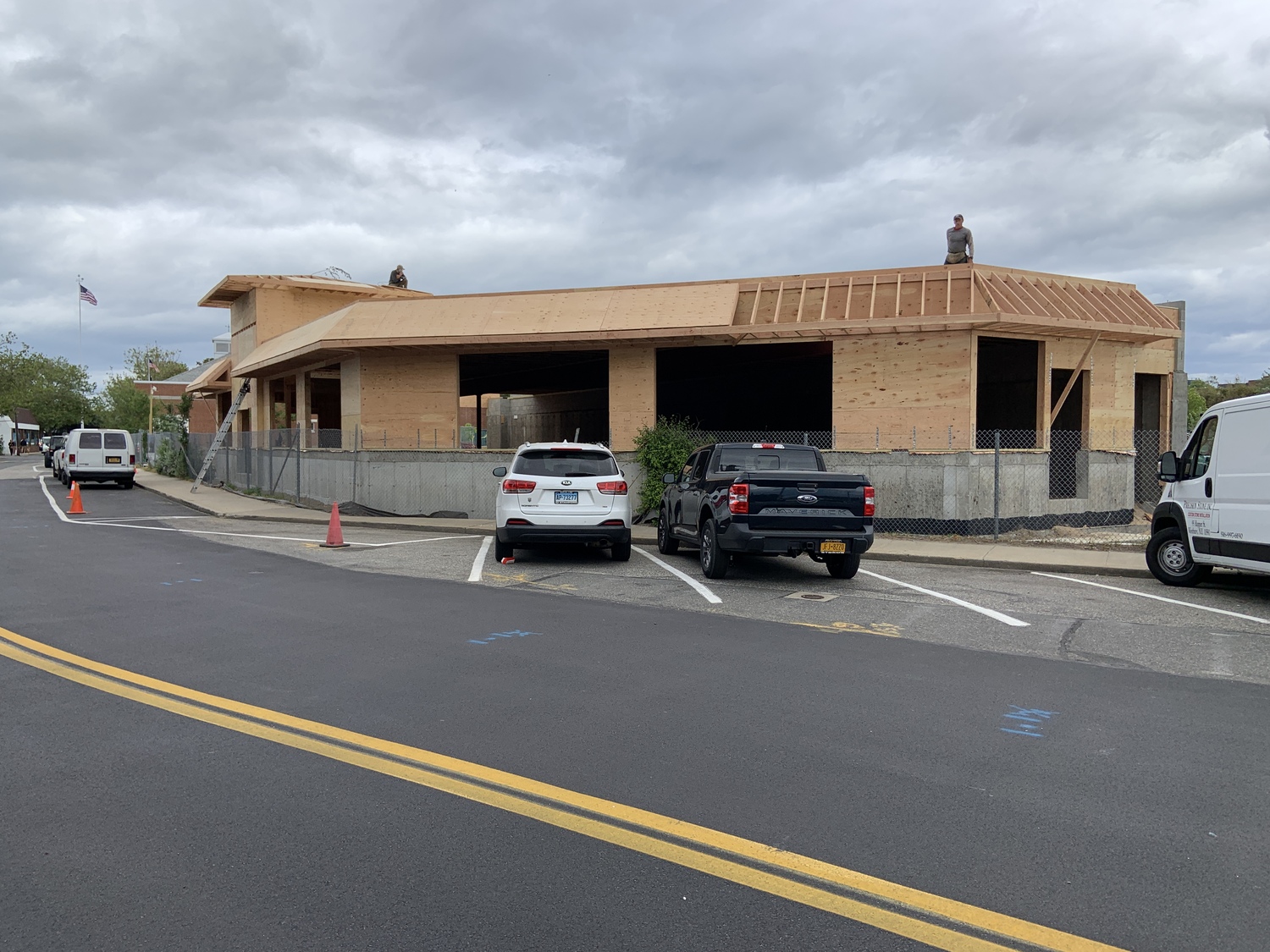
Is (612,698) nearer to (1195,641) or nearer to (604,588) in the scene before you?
(604,588)

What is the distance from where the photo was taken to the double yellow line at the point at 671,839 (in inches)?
127

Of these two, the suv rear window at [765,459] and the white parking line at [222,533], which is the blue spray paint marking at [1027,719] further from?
the white parking line at [222,533]

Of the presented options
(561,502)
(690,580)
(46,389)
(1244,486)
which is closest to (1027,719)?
(690,580)

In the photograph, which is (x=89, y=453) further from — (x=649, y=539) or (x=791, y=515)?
(x=791, y=515)

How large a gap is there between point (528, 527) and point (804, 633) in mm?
5316

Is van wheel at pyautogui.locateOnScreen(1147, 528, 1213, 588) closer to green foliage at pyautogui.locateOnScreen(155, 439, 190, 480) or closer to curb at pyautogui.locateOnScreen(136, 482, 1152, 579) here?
curb at pyautogui.locateOnScreen(136, 482, 1152, 579)

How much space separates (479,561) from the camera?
13.5 metres

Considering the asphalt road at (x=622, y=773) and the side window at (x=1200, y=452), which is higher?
the side window at (x=1200, y=452)

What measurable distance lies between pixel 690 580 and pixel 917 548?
16.8 feet

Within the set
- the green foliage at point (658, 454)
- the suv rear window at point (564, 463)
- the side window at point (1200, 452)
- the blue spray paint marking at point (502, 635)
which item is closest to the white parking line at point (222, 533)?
the suv rear window at point (564, 463)

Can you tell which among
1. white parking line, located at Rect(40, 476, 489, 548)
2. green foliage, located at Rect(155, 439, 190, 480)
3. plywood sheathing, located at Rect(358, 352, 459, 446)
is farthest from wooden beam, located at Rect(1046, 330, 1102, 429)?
green foliage, located at Rect(155, 439, 190, 480)

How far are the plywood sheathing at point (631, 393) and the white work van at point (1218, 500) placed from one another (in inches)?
413

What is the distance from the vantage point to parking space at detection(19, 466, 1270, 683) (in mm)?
8109

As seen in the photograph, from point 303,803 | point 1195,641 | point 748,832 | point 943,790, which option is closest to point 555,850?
point 748,832
